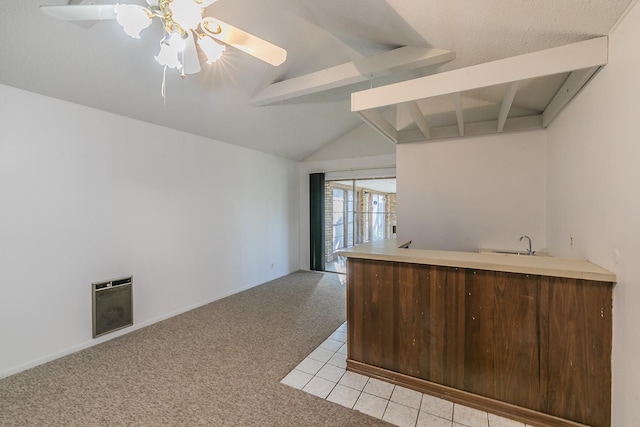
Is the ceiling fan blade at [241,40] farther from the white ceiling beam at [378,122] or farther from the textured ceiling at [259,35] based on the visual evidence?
the white ceiling beam at [378,122]

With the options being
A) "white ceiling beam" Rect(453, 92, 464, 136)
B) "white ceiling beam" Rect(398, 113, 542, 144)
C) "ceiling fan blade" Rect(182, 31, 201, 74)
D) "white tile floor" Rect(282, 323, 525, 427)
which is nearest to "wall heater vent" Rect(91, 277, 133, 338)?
"white tile floor" Rect(282, 323, 525, 427)

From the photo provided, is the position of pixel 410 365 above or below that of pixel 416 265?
below

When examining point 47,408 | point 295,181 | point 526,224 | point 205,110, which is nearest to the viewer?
point 47,408

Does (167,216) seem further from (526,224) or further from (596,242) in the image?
(526,224)

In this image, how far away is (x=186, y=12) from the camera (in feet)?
4.04

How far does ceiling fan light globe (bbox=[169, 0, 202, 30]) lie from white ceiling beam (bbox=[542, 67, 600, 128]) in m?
2.28

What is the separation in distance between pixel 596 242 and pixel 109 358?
3882 mm

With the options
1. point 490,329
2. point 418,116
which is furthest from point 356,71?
point 490,329

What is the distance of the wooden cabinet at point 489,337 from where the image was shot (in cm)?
152

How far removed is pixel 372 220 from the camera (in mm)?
5984

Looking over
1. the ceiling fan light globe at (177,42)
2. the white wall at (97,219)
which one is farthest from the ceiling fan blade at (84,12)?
the white wall at (97,219)

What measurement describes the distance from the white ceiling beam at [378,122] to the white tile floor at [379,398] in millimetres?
2254

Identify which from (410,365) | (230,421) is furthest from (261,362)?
(410,365)

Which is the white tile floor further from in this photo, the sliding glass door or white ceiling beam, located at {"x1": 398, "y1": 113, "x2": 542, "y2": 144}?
the sliding glass door
